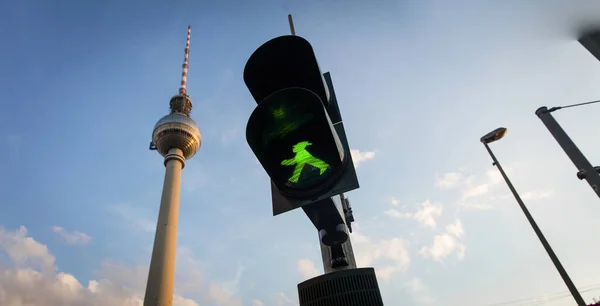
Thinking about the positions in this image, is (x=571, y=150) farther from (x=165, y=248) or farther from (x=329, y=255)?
(x=165, y=248)

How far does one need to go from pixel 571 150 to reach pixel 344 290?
709cm

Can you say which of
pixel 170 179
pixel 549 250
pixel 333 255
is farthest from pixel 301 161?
pixel 170 179

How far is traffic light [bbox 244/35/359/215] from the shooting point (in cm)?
249

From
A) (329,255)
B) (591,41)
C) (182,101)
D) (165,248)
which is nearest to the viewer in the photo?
(329,255)

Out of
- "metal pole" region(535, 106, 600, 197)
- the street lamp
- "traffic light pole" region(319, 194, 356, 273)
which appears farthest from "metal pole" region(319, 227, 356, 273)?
the street lamp

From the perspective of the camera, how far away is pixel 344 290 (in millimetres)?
2047

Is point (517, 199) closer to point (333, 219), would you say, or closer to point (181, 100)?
point (333, 219)

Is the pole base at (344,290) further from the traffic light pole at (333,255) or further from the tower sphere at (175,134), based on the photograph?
the tower sphere at (175,134)

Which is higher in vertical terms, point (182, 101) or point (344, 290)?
point (182, 101)

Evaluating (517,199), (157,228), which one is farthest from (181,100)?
(517,199)

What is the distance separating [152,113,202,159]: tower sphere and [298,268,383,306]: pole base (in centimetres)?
5119

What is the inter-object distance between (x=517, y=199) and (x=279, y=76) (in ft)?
30.0

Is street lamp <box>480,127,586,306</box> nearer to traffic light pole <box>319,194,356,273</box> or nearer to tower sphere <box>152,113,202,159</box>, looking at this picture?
traffic light pole <box>319,194,356,273</box>

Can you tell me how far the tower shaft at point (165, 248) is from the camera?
34.9 metres
